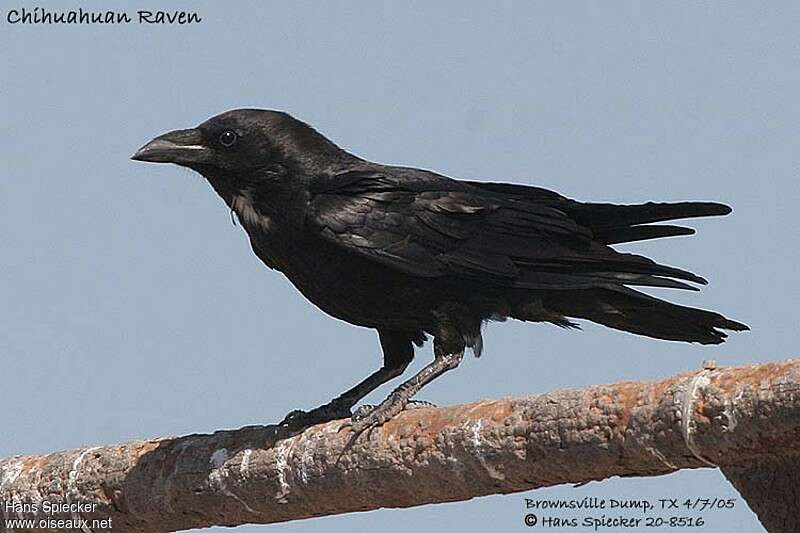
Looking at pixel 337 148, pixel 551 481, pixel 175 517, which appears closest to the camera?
pixel 551 481

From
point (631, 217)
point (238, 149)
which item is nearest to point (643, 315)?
point (631, 217)

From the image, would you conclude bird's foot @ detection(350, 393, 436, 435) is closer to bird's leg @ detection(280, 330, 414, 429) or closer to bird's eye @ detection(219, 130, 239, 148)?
bird's leg @ detection(280, 330, 414, 429)

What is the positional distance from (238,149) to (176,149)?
0.27 metres

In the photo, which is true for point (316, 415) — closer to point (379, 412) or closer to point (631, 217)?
point (379, 412)

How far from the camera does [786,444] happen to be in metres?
4.19

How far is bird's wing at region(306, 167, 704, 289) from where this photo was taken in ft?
20.3

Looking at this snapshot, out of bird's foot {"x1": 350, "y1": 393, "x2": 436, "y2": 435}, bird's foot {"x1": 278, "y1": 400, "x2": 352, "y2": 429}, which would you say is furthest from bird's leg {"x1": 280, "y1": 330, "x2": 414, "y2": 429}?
bird's foot {"x1": 350, "y1": 393, "x2": 436, "y2": 435}

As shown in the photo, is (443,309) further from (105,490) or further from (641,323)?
(105,490)

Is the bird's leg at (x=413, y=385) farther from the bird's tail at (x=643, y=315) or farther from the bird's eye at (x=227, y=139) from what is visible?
the bird's eye at (x=227, y=139)

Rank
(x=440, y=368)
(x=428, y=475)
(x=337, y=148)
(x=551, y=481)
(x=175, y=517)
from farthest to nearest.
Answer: (x=337, y=148), (x=440, y=368), (x=175, y=517), (x=428, y=475), (x=551, y=481)

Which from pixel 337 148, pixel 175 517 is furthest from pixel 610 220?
pixel 175 517

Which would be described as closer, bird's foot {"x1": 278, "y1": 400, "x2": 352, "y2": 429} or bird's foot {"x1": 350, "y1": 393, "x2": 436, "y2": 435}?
bird's foot {"x1": 350, "y1": 393, "x2": 436, "y2": 435}

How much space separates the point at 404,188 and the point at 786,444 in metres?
2.59

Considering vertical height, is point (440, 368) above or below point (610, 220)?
below
